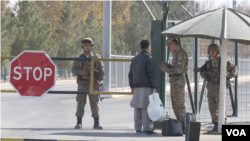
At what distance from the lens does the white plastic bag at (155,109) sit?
7.27 metres

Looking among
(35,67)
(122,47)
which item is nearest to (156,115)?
(35,67)

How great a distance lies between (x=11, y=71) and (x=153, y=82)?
94.6 inches

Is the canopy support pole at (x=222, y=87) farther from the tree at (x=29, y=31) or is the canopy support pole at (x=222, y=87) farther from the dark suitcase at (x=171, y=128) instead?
the tree at (x=29, y=31)

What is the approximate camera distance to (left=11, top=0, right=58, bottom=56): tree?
3459 cm

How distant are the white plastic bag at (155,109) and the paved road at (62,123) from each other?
35cm

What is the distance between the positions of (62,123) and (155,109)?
3213 millimetres

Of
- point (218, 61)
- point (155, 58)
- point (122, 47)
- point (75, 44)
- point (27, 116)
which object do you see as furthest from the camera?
point (122, 47)

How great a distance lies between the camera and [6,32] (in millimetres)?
31344

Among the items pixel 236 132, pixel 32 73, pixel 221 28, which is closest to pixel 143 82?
pixel 221 28

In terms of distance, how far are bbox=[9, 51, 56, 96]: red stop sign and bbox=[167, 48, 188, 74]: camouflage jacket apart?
2026mm

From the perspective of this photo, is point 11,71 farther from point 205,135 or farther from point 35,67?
point 205,135

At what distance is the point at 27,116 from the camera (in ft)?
37.3

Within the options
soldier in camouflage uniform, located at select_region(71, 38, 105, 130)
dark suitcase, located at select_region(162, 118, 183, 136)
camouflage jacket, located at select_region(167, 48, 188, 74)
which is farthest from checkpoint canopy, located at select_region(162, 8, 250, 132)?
soldier in camouflage uniform, located at select_region(71, 38, 105, 130)

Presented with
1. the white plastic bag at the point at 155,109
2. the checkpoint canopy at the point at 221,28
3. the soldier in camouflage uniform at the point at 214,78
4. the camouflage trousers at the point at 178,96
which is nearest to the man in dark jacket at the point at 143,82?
the white plastic bag at the point at 155,109
